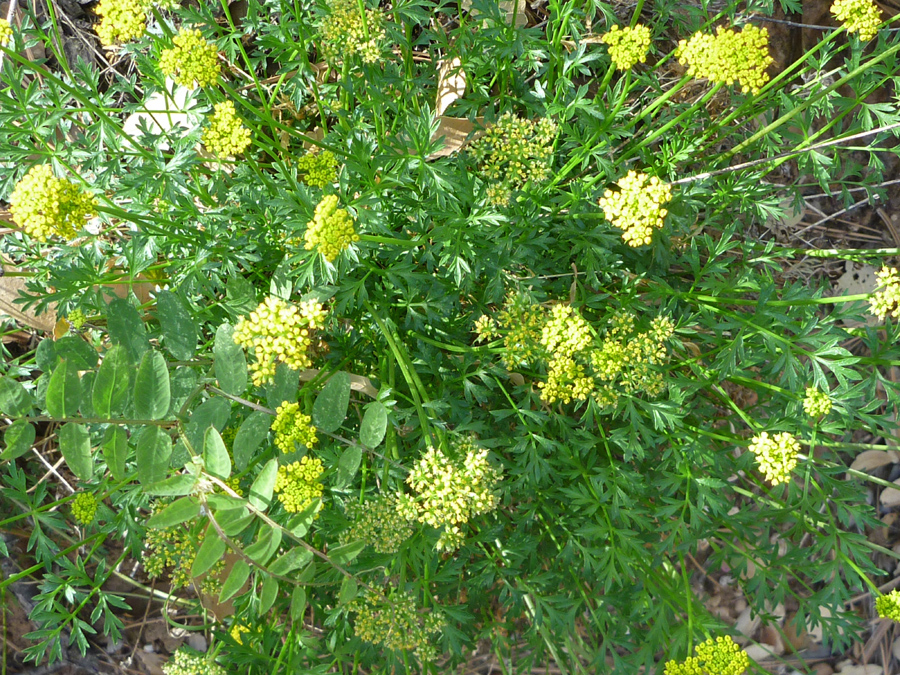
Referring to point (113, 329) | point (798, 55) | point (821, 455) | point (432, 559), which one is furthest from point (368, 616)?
point (798, 55)

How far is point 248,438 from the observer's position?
2875 mm

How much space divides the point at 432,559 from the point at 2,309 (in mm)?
3527

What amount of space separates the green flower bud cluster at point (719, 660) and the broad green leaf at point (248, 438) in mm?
2430

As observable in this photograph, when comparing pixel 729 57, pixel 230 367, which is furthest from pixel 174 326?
pixel 729 57

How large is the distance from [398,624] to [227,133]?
8.81ft

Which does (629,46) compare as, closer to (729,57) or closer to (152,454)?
(729,57)

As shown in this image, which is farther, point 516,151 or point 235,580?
point 516,151

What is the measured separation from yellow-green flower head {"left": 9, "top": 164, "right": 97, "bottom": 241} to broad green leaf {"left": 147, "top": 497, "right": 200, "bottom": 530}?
149 centimetres

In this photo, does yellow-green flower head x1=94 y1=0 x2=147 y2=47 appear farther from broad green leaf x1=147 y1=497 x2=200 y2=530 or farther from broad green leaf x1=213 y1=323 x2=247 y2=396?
broad green leaf x1=147 y1=497 x2=200 y2=530

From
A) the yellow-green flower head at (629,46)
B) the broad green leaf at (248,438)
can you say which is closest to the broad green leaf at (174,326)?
the broad green leaf at (248,438)

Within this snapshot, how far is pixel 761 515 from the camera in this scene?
158 inches

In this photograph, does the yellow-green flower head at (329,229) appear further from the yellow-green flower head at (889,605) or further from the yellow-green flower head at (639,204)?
the yellow-green flower head at (889,605)

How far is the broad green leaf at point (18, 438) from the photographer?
2535mm

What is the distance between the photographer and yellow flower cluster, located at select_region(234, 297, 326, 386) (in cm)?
295
